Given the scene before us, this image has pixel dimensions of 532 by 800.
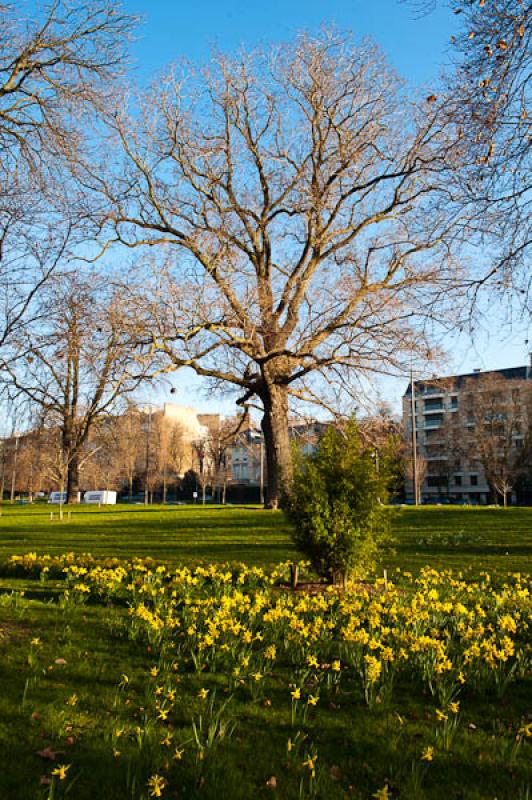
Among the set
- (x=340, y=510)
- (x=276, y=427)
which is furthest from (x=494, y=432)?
(x=340, y=510)

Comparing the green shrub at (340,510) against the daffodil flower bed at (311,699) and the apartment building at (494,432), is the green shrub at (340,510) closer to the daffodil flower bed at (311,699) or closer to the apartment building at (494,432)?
the daffodil flower bed at (311,699)

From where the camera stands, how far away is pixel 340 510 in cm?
785

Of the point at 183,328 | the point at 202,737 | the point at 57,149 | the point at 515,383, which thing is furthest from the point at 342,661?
the point at 515,383

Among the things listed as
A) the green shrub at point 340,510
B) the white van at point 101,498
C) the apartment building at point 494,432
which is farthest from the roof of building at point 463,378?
the white van at point 101,498

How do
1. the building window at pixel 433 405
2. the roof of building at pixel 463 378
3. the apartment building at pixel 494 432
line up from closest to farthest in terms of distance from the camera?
1. the roof of building at pixel 463 378
2. the apartment building at pixel 494 432
3. the building window at pixel 433 405

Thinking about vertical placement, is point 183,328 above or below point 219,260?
below

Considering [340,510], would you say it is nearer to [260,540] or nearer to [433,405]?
[260,540]

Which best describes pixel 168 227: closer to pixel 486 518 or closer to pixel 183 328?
pixel 183 328

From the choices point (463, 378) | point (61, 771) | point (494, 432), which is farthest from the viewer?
point (463, 378)

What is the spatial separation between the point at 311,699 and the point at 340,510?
4244 mm

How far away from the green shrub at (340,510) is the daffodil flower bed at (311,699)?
121 centimetres

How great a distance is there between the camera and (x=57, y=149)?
8.62 m

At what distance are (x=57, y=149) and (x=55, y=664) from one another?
713 centimetres

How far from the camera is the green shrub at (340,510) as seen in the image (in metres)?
7.75
